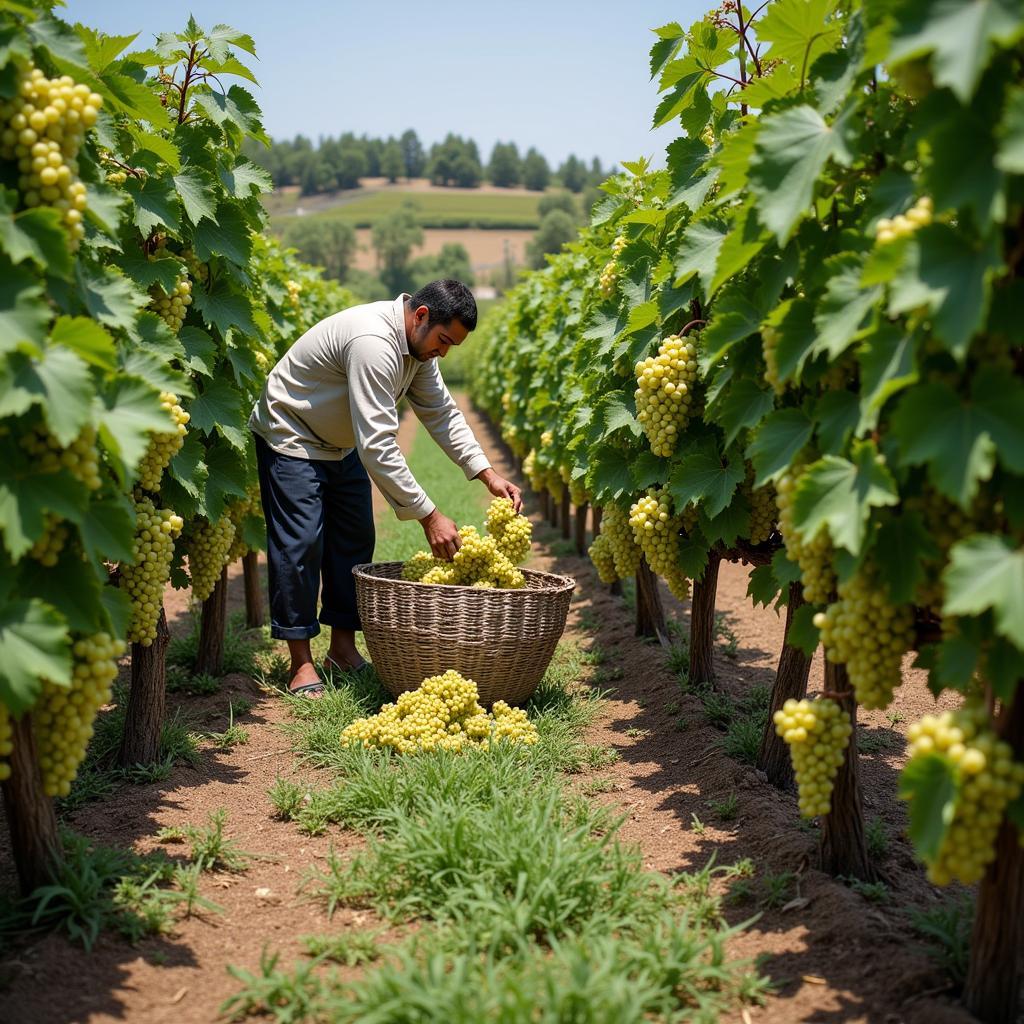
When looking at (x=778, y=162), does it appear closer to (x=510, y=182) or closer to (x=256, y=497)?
(x=256, y=497)

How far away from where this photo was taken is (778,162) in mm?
2865

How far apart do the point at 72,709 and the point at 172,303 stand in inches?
81.5

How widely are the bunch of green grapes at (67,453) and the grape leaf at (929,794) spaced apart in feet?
7.76

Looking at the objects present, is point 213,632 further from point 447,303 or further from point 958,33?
point 958,33

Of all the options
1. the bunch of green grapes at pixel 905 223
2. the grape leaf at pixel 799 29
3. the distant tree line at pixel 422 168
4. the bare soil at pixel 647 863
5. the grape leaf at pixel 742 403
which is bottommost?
the bare soil at pixel 647 863

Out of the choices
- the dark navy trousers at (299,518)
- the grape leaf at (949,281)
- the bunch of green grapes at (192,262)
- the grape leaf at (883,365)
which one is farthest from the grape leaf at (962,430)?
the dark navy trousers at (299,518)

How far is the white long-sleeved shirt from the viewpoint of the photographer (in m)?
5.21

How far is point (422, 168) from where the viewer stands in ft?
525

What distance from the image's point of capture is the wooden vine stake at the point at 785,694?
4285 millimetres

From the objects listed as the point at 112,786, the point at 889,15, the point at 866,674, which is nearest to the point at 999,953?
the point at 866,674

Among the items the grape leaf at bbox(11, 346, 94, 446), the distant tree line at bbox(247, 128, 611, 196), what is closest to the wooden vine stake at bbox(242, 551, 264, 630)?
the grape leaf at bbox(11, 346, 94, 446)

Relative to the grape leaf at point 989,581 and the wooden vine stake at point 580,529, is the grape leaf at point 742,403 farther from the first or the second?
the wooden vine stake at point 580,529

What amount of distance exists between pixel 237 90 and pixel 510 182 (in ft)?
494

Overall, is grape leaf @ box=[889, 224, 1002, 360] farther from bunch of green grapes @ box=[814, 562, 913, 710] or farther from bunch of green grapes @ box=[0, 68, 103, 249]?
bunch of green grapes @ box=[0, 68, 103, 249]
